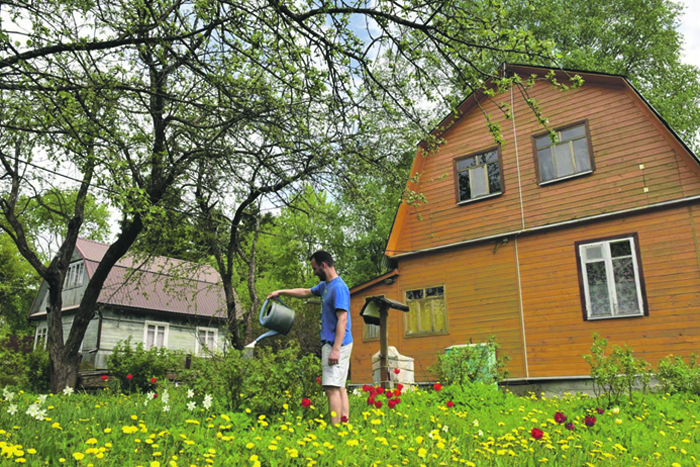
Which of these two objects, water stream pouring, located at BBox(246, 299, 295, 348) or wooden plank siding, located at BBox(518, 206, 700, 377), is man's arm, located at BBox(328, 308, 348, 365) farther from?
wooden plank siding, located at BBox(518, 206, 700, 377)

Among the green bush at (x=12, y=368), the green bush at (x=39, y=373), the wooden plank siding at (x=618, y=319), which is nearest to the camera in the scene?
the wooden plank siding at (x=618, y=319)

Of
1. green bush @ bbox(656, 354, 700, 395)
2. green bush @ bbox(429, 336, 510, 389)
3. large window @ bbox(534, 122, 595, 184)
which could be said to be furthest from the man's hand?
large window @ bbox(534, 122, 595, 184)

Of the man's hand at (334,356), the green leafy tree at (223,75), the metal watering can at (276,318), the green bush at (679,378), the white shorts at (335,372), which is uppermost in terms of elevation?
the green leafy tree at (223,75)

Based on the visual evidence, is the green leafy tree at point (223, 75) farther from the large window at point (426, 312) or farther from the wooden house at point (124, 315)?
the wooden house at point (124, 315)

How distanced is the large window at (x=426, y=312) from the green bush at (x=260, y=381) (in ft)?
27.4

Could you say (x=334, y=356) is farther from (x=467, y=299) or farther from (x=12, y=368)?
(x=12, y=368)

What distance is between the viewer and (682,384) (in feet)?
26.6

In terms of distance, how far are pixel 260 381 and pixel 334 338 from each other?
0.86 m

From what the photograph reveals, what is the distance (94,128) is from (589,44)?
22126mm

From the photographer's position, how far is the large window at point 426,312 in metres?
13.9

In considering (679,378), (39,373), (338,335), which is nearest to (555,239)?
(679,378)

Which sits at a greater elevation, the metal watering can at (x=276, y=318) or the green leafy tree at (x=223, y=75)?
the green leafy tree at (x=223, y=75)

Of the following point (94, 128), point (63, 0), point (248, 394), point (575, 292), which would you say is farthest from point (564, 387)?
point (63, 0)

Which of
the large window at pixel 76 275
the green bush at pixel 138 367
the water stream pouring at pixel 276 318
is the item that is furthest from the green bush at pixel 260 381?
the large window at pixel 76 275
